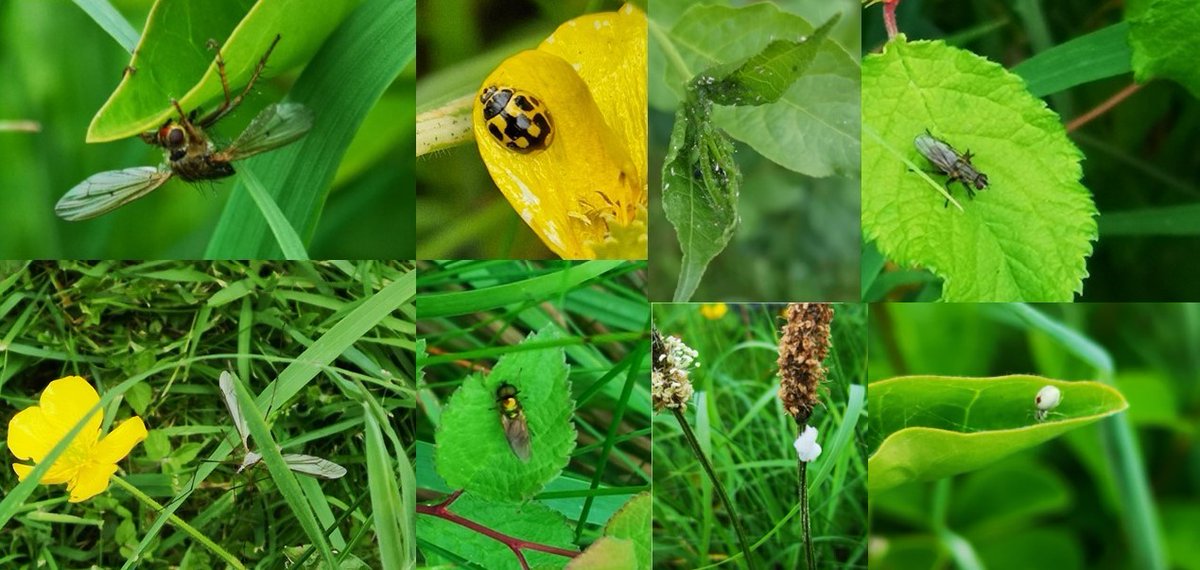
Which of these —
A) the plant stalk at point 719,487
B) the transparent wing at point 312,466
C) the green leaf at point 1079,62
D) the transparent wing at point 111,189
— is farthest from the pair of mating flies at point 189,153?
the green leaf at point 1079,62

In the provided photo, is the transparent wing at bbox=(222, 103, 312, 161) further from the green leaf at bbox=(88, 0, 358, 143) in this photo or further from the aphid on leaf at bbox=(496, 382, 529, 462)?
the aphid on leaf at bbox=(496, 382, 529, 462)

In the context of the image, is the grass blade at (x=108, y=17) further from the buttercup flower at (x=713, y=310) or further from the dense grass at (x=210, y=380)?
the buttercup flower at (x=713, y=310)

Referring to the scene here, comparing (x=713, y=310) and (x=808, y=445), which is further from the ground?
(x=713, y=310)

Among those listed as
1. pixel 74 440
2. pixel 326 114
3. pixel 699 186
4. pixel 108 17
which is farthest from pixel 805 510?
pixel 108 17

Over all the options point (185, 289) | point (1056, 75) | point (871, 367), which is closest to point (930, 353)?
point (871, 367)

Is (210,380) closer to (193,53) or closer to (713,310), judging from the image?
(193,53)

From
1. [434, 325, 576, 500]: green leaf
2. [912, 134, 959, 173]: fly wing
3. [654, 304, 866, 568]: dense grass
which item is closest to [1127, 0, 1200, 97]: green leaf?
[912, 134, 959, 173]: fly wing
